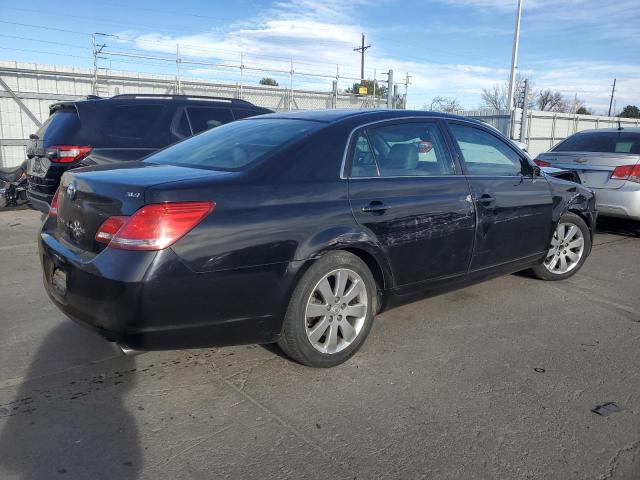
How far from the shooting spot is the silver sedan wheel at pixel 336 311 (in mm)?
3354

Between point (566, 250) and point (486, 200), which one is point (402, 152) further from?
point (566, 250)

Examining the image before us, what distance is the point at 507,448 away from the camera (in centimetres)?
266

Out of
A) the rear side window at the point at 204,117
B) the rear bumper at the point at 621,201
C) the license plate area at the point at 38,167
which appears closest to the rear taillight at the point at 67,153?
the license plate area at the point at 38,167

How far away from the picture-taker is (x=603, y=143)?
8031 millimetres

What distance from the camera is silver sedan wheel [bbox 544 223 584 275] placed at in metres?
5.38

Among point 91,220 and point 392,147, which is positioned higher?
point 392,147

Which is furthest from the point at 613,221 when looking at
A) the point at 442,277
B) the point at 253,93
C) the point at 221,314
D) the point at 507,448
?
the point at 253,93

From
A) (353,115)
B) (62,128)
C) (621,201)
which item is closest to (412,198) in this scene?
(353,115)

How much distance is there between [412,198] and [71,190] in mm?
2213

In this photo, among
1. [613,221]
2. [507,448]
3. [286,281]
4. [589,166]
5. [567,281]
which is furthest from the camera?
[613,221]

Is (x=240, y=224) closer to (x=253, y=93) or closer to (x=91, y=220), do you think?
(x=91, y=220)

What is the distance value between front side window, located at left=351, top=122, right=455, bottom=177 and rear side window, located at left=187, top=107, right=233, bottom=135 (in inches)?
149

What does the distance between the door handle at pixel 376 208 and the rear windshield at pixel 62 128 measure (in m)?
4.48

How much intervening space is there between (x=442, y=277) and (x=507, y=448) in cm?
161
